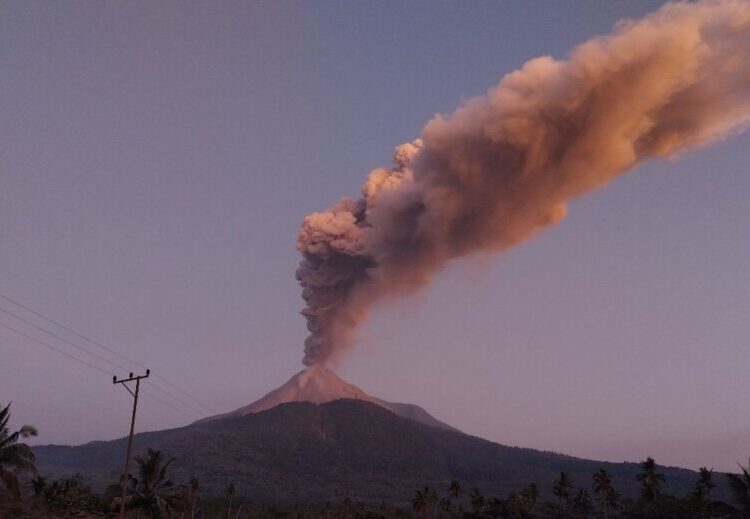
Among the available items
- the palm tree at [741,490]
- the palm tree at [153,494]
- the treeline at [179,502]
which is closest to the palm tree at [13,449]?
the treeline at [179,502]

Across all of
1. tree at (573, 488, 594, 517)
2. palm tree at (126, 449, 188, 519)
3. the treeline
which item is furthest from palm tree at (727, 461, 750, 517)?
tree at (573, 488, 594, 517)

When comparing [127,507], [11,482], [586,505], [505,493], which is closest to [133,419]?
[11,482]

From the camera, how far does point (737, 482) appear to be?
123 ft

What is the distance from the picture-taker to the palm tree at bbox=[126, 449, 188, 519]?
4303 cm

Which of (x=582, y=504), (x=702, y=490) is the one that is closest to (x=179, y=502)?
(x=702, y=490)

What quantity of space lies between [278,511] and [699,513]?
5621 cm

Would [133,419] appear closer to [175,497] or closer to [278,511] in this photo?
[175,497]

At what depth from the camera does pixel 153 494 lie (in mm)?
43281

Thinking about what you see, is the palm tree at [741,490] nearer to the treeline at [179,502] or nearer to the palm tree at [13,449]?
the treeline at [179,502]

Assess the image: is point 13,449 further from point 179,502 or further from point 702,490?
point 702,490

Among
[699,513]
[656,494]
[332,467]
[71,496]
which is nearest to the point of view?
[71,496]

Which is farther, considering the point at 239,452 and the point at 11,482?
the point at 239,452

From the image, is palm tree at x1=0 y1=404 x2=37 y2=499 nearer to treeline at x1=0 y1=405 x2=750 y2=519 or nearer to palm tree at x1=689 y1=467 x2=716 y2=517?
treeline at x1=0 y1=405 x2=750 y2=519

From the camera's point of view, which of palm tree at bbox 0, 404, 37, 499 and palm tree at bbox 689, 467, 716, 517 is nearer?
palm tree at bbox 0, 404, 37, 499
